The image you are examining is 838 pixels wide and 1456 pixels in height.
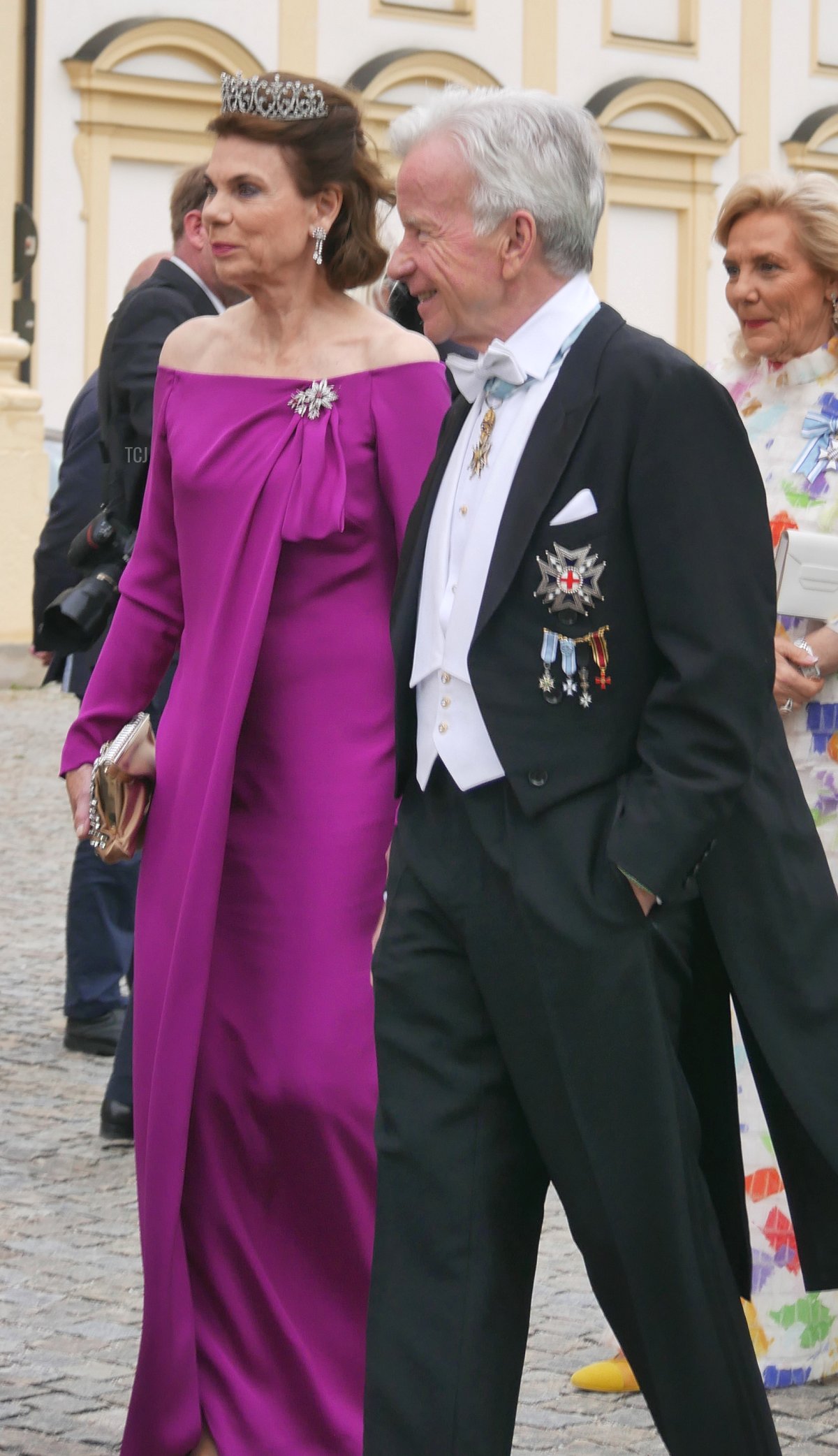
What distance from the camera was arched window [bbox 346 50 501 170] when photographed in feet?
70.1

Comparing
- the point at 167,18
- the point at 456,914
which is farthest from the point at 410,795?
the point at 167,18

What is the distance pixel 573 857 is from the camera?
8.73 feet

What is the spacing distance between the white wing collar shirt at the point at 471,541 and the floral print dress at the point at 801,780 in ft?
4.11

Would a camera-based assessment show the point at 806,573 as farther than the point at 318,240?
Yes

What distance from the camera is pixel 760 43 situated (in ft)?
80.1

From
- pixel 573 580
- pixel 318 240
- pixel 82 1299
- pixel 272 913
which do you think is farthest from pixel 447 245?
pixel 82 1299

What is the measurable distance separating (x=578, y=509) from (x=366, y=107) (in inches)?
574

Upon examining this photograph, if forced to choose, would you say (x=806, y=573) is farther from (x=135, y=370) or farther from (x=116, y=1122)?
(x=116, y=1122)

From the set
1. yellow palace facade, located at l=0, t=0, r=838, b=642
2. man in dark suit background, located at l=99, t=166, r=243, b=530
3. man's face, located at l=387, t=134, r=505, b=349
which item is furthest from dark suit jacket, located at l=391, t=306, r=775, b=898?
yellow palace facade, located at l=0, t=0, r=838, b=642

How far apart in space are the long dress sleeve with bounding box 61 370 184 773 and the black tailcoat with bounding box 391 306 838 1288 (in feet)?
3.68

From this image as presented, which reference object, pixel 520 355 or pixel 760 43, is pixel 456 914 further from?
pixel 760 43

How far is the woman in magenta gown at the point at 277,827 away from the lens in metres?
3.52

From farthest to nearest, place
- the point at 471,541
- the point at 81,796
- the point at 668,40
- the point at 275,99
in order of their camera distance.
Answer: the point at 668,40
the point at 81,796
the point at 275,99
the point at 471,541

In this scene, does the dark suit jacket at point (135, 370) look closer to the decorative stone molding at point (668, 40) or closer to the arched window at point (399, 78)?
the arched window at point (399, 78)
